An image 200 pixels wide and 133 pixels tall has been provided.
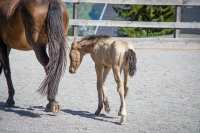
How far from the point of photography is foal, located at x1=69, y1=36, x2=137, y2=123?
621 cm

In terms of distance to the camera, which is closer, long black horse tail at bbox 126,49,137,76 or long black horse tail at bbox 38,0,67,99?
long black horse tail at bbox 126,49,137,76

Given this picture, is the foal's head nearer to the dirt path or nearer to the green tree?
the dirt path

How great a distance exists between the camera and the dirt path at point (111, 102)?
612cm

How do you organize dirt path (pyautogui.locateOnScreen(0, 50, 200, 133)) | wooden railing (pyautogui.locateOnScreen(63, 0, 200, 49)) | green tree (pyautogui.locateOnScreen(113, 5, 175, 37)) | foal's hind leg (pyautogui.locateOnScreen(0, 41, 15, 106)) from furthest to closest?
green tree (pyautogui.locateOnScreen(113, 5, 175, 37))
wooden railing (pyautogui.locateOnScreen(63, 0, 200, 49))
foal's hind leg (pyautogui.locateOnScreen(0, 41, 15, 106))
dirt path (pyautogui.locateOnScreen(0, 50, 200, 133))

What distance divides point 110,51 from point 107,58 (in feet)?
0.36

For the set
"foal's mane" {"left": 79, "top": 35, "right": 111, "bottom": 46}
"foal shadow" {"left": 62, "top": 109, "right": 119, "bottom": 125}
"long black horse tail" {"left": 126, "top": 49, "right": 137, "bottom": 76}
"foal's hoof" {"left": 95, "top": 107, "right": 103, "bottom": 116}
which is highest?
"foal's mane" {"left": 79, "top": 35, "right": 111, "bottom": 46}

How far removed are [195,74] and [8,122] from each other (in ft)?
16.2

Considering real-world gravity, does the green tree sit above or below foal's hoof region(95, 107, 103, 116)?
above

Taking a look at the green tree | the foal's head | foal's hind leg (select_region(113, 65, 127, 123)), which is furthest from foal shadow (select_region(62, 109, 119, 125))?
the green tree

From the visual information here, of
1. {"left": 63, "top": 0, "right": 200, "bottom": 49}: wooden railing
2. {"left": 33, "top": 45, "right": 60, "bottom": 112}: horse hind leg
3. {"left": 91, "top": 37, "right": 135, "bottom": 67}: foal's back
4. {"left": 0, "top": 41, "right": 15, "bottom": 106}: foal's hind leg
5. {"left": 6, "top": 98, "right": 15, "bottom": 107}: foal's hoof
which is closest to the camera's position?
{"left": 91, "top": 37, "right": 135, "bottom": 67}: foal's back

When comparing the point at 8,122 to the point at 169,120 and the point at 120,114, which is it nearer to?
the point at 120,114

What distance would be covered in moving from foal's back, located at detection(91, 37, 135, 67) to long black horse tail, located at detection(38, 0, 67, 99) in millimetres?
467

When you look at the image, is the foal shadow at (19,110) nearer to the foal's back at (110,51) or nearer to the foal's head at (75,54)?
the foal's head at (75,54)

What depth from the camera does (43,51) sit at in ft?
22.5
